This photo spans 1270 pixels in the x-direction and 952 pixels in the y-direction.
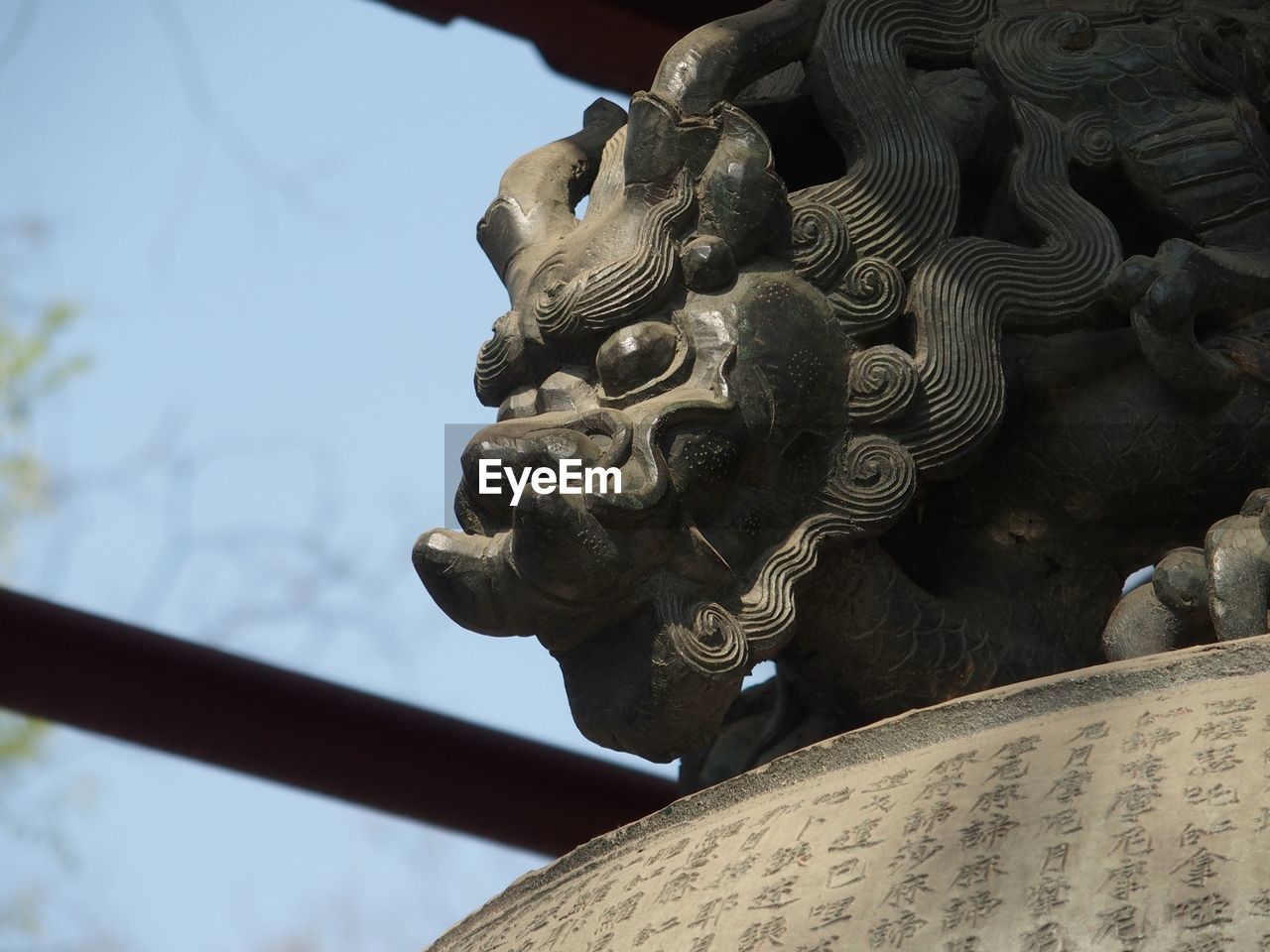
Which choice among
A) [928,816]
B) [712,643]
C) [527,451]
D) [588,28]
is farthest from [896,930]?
[588,28]

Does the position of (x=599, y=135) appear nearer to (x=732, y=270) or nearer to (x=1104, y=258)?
(x=732, y=270)

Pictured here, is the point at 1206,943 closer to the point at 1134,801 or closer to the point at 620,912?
the point at 1134,801

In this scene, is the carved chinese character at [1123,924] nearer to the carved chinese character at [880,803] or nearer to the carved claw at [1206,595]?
the carved chinese character at [880,803]

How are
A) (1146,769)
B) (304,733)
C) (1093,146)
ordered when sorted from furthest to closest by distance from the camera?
1. (304,733)
2. (1093,146)
3. (1146,769)

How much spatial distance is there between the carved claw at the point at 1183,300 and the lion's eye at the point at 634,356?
47cm

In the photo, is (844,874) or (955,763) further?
(955,763)

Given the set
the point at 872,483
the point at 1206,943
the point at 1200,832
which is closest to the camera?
the point at 1206,943

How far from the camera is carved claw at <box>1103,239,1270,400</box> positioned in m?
2.17

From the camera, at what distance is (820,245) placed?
218 centimetres

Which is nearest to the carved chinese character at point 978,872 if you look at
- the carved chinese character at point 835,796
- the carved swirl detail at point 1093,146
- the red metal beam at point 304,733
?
the carved chinese character at point 835,796

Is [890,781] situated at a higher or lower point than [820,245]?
→ lower

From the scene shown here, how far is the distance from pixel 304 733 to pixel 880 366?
1626 mm

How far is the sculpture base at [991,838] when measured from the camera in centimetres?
150

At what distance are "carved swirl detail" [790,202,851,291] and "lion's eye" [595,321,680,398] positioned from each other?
0.17 m
